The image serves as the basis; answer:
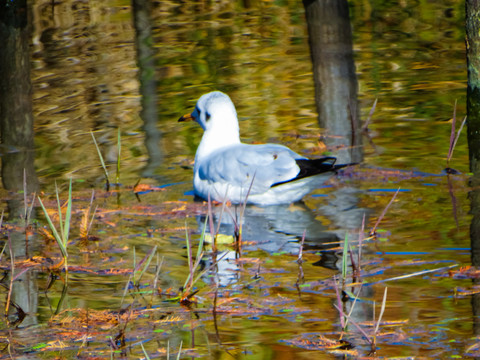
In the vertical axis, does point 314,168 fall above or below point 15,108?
below

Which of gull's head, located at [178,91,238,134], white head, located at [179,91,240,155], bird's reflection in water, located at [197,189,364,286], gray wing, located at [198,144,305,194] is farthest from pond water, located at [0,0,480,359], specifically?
gull's head, located at [178,91,238,134]

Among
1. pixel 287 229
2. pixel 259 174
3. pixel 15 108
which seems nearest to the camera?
pixel 287 229

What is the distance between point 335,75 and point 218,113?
3622mm

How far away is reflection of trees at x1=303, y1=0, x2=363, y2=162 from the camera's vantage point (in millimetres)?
9031

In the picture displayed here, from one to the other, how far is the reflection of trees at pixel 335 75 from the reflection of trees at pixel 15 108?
3.08m

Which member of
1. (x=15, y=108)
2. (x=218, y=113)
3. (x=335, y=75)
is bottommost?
(x=335, y=75)

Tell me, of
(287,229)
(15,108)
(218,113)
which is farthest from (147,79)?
(287,229)

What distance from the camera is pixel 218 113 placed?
8.05 metres

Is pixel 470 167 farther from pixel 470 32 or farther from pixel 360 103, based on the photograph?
pixel 360 103

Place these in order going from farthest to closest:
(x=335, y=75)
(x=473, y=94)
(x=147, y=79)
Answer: (x=147, y=79) → (x=335, y=75) → (x=473, y=94)

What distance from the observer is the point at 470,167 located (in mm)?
7754

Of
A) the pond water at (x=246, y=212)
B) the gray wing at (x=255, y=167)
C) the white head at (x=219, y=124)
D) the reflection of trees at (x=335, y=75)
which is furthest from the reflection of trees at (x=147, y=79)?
the reflection of trees at (x=335, y=75)

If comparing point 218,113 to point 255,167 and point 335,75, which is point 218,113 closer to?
point 255,167

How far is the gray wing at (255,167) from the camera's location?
7164 mm
